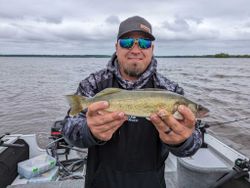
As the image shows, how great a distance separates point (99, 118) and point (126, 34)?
109cm

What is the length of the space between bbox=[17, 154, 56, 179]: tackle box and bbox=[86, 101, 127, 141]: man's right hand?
3.31m

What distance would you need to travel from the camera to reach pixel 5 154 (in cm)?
530

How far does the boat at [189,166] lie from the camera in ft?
13.1

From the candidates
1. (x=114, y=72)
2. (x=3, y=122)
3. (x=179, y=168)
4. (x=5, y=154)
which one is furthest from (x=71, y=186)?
(x=3, y=122)

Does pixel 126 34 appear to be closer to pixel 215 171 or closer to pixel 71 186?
pixel 215 171

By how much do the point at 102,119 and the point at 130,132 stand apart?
1.82 ft

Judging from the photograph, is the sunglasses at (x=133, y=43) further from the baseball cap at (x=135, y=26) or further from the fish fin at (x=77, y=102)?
the fish fin at (x=77, y=102)

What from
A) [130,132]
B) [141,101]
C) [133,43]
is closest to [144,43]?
[133,43]

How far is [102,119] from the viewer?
258 cm

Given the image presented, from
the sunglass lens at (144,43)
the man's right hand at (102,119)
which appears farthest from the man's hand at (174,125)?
the sunglass lens at (144,43)

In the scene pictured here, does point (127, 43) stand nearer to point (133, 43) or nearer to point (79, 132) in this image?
point (133, 43)

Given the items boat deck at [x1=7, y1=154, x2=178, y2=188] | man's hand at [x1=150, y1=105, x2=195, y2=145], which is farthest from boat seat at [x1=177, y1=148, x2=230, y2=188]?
man's hand at [x1=150, y1=105, x2=195, y2=145]

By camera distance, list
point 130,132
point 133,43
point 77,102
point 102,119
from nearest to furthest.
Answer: point 102,119 < point 77,102 < point 130,132 < point 133,43

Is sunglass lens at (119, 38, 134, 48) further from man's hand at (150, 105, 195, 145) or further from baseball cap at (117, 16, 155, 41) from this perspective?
man's hand at (150, 105, 195, 145)
